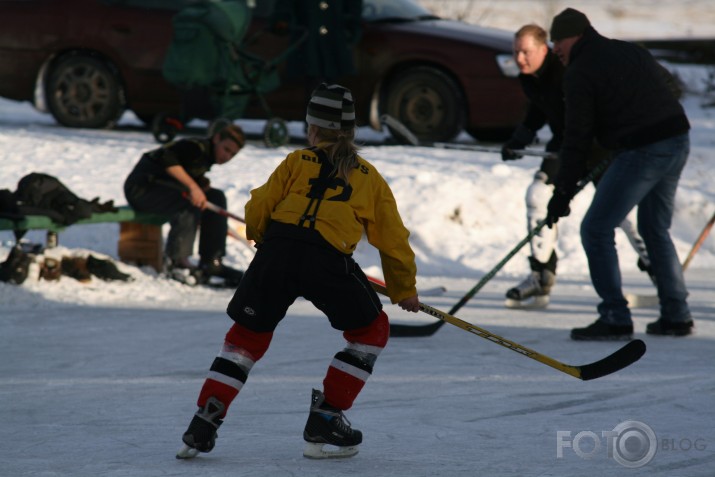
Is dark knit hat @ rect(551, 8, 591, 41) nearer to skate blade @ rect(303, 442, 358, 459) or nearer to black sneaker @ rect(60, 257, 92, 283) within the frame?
skate blade @ rect(303, 442, 358, 459)

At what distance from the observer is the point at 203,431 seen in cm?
367

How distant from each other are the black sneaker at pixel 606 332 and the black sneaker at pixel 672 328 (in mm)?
231

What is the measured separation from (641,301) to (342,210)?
12.6ft

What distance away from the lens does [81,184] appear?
9383 mm

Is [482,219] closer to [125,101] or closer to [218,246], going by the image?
[218,246]

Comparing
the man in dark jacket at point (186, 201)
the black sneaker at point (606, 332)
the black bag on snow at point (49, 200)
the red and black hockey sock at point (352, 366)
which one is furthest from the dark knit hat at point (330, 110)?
the man in dark jacket at point (186, 201)

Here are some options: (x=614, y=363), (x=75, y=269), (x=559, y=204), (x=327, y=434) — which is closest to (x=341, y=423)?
(x=327, y=434)

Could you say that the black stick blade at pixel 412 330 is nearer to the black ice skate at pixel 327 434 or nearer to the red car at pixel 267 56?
the black ice skate at pixel 327 434

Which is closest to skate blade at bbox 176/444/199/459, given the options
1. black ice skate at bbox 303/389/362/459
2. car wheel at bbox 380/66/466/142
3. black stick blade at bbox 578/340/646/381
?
black ice skate at bbox 303/389/362/459

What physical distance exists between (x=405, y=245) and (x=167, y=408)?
1217mm

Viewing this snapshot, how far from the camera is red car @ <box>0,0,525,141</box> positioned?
11.1 meters

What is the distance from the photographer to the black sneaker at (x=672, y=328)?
244 inches

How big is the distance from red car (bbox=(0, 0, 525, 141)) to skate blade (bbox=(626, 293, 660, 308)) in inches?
159

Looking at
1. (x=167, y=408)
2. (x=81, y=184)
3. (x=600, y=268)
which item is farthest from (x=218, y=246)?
(x=167, y=408)
